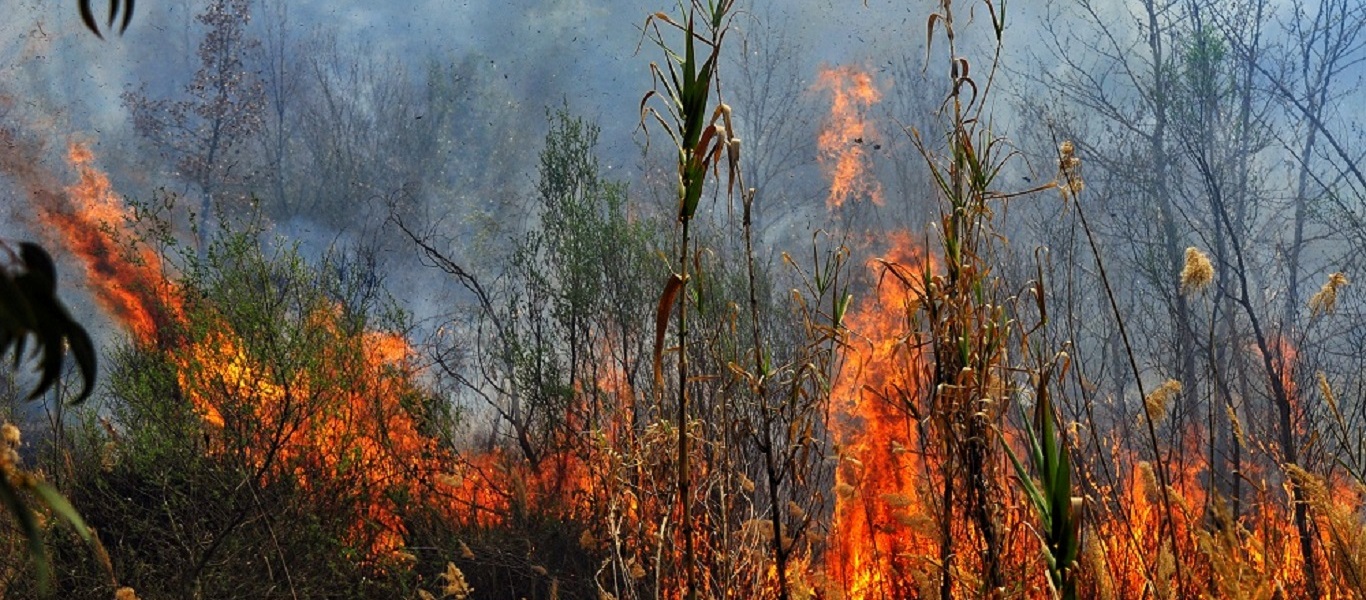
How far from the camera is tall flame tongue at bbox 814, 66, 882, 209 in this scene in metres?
18.1

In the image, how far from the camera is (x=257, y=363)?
621 centimetres

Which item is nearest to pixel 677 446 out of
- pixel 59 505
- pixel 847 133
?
pixel 59 505

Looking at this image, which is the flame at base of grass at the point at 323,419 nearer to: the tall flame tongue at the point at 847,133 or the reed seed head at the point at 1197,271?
the reed seed head at the point at 1197,271

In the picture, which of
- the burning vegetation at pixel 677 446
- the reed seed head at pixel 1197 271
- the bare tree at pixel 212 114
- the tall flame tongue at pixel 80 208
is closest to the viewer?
the burning vegetation at pixel 677 446

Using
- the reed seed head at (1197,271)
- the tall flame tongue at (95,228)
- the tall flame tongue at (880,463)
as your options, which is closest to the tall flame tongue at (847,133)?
the tall flame tongue at (880,463)

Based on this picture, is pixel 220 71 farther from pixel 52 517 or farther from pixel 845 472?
pixel 52 517

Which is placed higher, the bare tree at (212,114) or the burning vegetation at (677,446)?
the bare tree at (212,114)

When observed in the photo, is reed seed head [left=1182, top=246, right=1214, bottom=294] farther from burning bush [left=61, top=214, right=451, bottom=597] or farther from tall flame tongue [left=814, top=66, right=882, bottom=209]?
tall flame tongue [left=814, top=66, right=882, bottom=209]

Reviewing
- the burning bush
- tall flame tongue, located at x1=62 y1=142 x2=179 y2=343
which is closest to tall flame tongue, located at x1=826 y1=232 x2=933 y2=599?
the burning bush

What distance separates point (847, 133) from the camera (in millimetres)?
18688

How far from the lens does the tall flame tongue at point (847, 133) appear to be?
1814 centimetres

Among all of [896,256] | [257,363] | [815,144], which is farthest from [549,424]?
[815,144]

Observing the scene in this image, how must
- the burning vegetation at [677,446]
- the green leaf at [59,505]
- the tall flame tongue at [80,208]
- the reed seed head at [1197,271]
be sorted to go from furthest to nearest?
the tall flame tongue at [80,208], the reed seed head at [1197,271], the burning vegetation at [677,446], the green leaf at [59,505]

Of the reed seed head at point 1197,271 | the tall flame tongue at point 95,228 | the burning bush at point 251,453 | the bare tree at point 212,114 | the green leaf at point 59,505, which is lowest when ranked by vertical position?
the green leaf at point 59,505
